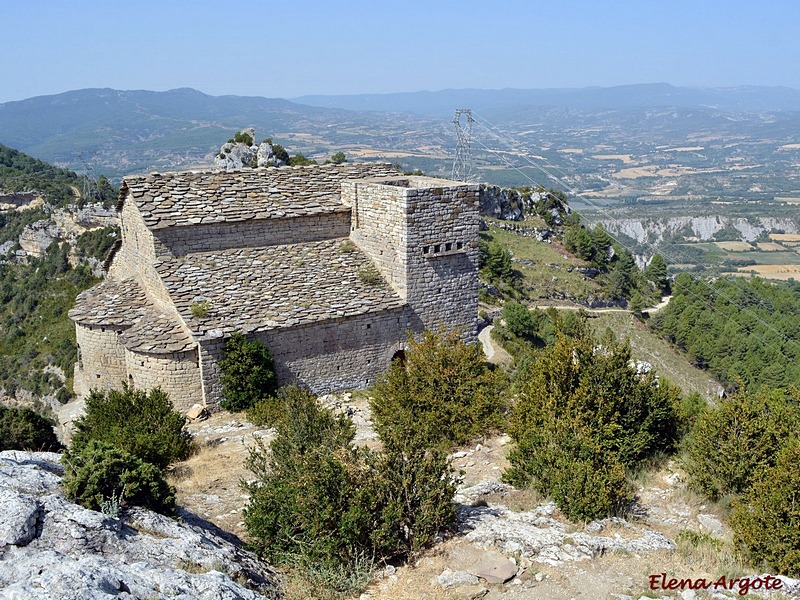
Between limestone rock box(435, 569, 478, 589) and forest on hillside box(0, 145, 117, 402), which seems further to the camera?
forest on hillside box(0, 145, 117, 402)

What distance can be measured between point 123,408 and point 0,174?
62.7m

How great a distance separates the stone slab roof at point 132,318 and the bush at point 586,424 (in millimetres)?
8795

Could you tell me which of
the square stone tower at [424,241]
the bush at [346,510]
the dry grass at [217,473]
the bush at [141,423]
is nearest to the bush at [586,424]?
the bush at [346,510]

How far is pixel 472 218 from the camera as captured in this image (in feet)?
63.5

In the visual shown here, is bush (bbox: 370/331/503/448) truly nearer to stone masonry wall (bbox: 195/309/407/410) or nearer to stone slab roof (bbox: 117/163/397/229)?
stone masonry wall (bbox: 195/309/407/410)

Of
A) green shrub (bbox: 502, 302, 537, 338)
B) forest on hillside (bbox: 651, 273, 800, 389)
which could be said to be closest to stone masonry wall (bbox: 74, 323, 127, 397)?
green shrub (bbox: 502, 302, 537, 338)

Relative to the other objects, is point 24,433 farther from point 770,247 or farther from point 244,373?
point 770,247

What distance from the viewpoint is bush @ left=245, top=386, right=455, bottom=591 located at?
804 centimetres

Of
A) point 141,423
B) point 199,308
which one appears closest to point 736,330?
point 199,308

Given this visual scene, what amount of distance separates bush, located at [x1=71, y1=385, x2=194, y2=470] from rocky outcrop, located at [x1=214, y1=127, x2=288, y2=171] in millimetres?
26590

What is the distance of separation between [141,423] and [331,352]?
610cm

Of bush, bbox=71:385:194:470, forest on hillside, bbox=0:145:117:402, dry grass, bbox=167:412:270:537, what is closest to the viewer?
dry grass, bbox=167:412:270:537

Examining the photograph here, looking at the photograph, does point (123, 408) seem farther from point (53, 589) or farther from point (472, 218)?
point (472, 218)

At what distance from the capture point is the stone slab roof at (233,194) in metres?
17.7
